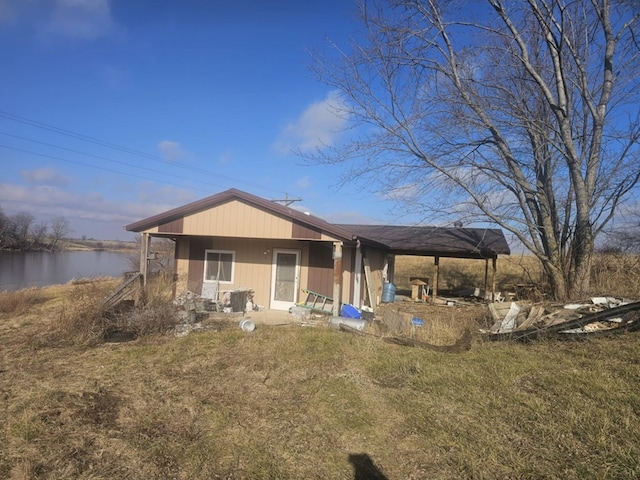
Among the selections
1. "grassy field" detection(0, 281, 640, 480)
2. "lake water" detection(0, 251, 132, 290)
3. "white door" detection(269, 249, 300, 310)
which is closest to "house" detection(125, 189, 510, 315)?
"white door" detection(269, 249, 300, 310)

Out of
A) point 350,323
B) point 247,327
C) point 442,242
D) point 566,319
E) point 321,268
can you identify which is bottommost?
point 247,327

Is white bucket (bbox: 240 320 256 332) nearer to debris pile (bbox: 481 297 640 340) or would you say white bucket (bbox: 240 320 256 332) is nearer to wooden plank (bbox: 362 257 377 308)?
debris pile (bbox: 481 297 640 340)

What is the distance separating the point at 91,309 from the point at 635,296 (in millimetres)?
11561

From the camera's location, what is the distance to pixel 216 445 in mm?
3537

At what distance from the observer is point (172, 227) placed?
10906 mm

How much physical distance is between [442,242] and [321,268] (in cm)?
639

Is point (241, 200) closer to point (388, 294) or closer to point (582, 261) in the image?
point (388, 294)

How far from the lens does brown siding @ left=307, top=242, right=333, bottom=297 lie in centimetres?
1166

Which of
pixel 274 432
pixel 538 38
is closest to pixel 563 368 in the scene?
pixel 274 432

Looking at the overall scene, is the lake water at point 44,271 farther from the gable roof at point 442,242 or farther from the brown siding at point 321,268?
the gable roof at point 442,242

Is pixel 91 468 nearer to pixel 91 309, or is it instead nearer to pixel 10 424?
pixel 10 424

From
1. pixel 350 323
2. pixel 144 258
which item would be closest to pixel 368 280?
pixel 350 323

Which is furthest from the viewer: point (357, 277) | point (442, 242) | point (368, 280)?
point (442, 242)

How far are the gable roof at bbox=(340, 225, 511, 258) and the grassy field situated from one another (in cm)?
838
